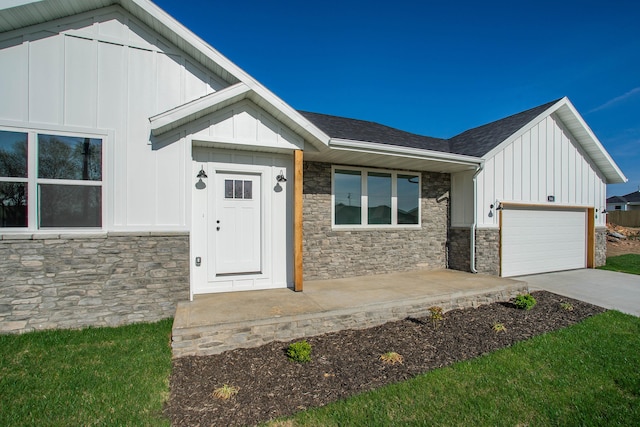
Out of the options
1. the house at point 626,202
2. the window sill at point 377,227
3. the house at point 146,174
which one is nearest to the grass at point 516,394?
the house at point 146,174

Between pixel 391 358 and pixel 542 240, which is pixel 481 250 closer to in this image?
pixel 542 240

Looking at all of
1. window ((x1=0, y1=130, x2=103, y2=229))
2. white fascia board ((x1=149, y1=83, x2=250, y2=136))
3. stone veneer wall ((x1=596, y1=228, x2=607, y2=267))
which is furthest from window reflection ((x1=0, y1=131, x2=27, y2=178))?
stone veneer wall ((x1=596, y1=228, x2=607, y2=267))

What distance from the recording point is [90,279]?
4465 mm

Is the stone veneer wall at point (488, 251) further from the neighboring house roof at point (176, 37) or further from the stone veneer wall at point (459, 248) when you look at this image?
the neighboring house roof at point (176, 37)

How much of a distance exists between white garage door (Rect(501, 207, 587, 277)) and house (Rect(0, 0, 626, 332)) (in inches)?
129

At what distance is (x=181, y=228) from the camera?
493 centimetres

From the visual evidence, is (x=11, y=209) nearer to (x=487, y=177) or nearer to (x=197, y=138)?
(x=197, y=138)

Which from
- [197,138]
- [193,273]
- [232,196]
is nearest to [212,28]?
[197,138]

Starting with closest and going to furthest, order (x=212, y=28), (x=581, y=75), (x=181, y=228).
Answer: (x=181, y=228) < (x=212, y=28) < (x=581, y=75)

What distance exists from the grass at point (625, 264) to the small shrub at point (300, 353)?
11.8 metres

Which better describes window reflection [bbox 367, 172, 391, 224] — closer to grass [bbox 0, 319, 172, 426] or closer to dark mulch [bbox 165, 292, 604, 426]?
dark mulch [bbox 165, 292, 604, 426]

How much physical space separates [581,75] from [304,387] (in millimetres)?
16377

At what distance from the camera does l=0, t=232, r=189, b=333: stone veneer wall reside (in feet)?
13.8

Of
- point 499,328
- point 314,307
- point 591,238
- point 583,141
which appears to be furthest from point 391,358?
point 591,238
